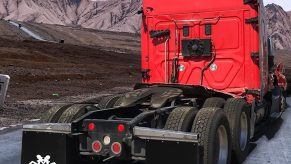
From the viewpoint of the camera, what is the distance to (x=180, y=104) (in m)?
6.45

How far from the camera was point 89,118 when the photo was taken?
17.4ft

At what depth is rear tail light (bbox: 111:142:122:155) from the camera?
4781 mm

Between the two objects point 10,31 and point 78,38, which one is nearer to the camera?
point 10,31

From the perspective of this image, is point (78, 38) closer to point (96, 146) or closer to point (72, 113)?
point (72, 113)

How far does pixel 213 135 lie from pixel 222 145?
65 cm

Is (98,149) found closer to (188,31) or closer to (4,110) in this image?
(188,31)

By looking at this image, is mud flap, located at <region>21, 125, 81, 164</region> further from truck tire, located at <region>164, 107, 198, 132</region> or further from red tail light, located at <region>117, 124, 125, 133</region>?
truck tire, located at <region>164, 107, 198, 132</region>

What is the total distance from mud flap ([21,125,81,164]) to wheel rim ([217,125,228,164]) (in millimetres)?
1853

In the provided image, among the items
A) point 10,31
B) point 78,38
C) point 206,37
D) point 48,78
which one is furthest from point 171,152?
point 78,38

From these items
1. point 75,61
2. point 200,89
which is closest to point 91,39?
point 75,61

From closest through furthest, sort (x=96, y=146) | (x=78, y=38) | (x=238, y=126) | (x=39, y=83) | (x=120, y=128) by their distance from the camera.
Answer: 1. (x=120, y=128)
2. (x=96, y=146)
3. (x=238, y=126)
4. (x=39, y=83)
5. (x=78, y=38)

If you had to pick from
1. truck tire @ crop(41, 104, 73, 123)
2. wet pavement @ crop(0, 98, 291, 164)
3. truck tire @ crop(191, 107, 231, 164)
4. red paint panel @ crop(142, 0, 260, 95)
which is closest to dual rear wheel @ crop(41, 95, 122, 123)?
truck tire @ crop(41, 104, 73, 123)

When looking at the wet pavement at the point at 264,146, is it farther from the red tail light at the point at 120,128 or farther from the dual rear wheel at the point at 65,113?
the red tail light at the point at 120,128

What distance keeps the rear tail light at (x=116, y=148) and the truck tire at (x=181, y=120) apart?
26.4 inches
